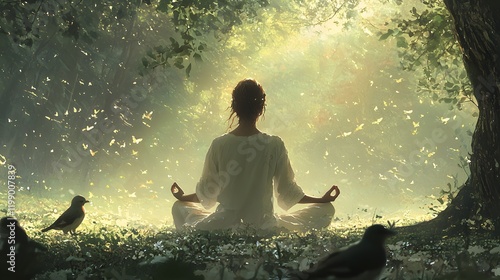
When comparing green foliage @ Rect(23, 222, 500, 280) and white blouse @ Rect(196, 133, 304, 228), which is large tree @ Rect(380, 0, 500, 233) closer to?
green foliage @ Rect(23, 222, 500, 280)

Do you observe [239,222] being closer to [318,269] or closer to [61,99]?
[318,269]

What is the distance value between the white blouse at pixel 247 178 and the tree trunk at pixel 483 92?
8.00 ft

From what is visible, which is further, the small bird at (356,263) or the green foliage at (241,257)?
the green foliage at (241,257)

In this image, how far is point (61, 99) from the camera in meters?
31.2

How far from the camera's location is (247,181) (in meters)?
10.2

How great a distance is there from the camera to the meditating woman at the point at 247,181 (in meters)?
10.1

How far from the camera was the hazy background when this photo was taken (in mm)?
34969

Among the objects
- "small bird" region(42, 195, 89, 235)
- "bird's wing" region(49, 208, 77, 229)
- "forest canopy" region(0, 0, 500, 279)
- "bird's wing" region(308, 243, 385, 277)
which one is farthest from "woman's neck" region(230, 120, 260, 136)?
"bird's wing" region(308, 243, 385, 277)

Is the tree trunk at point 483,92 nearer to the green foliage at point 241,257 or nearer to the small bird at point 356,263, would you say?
the green foliage at point 241,257

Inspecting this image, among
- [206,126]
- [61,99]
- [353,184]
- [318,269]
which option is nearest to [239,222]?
[318,269]

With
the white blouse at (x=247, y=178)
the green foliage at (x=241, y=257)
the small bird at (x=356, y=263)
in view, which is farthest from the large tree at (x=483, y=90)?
the small bird at (x=356, y=263)

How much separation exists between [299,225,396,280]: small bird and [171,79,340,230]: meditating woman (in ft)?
21.7

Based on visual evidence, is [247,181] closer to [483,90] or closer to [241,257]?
[483,90]

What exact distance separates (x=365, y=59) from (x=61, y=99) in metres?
28.6
